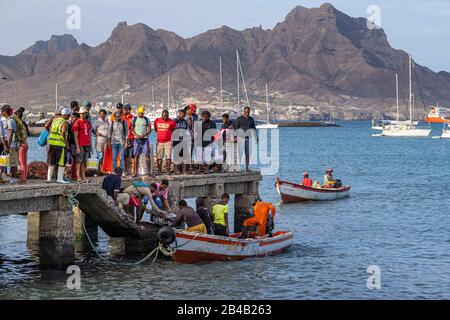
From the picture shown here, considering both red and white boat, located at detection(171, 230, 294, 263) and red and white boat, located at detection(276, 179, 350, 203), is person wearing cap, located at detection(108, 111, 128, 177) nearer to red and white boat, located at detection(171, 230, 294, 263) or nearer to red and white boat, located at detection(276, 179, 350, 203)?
red and white boat, located at detection(171, 230, 294, 263)

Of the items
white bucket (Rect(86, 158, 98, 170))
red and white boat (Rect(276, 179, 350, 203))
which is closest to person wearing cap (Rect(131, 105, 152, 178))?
white bucket (Rect(86, 158, 98, 170))

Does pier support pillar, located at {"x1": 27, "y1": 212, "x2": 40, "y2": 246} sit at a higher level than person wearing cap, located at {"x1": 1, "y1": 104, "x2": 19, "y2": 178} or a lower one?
lower

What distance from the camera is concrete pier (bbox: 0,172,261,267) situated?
21844 mm

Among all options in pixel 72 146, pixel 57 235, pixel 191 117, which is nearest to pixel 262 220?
pixel 191 117

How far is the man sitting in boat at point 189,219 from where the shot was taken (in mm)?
23797

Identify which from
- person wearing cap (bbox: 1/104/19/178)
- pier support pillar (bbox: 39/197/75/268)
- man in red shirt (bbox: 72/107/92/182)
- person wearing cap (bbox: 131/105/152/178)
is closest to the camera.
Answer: pier support pillar (bbox: 39/197/75/268)

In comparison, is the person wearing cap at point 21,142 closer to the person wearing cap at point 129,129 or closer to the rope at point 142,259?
the rope at point 142,259

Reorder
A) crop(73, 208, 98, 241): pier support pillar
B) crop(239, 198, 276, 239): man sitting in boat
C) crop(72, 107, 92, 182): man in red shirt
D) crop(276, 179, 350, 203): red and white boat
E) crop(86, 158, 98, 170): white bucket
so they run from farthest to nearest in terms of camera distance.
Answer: crop(276, 179, 350, 203): red and white boat < crop(73, 208, 98, 241): pier support pillar < crop(239, 198, 276, 239): man sitting in boat < crop(86, 158, 98, 170): white bucket < crop(72, 107, 92, 182): man in red shirt

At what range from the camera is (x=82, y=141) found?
24234 mm

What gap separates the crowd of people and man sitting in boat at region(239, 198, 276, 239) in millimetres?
3335

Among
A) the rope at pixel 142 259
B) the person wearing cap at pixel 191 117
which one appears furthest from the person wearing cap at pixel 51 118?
the person wearing cap at pixel 191 117

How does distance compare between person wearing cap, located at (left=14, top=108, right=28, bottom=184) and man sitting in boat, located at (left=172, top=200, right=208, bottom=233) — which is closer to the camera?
person wearing cap, located at (left=14, top=108, right=28, bottom=184)

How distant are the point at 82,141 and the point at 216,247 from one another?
16.6ft

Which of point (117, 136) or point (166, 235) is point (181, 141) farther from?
point (166, 235)
